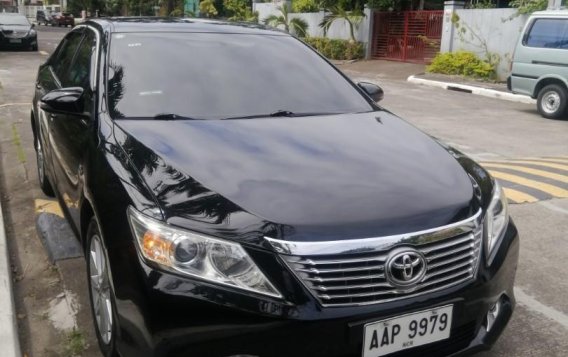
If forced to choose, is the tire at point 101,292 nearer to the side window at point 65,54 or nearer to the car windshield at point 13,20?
the side window at point 65,54

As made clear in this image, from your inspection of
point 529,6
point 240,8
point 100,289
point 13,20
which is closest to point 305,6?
point 240,8

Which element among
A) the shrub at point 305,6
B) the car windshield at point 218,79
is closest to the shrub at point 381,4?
the shrub at point 305,6

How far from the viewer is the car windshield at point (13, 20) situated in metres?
21.7

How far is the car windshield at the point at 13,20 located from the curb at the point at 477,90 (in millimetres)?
14222

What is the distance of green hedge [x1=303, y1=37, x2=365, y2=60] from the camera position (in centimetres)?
2303

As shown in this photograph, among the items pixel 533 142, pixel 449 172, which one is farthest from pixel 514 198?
pixel 533 142

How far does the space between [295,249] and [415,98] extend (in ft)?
40.3

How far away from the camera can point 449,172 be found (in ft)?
9.04

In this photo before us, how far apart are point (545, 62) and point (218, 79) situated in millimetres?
9568

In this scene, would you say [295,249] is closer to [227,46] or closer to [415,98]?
[227,46]

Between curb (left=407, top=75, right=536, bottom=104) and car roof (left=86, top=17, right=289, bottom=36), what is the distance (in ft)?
35.6

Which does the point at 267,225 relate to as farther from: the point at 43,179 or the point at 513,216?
the point at 43,179

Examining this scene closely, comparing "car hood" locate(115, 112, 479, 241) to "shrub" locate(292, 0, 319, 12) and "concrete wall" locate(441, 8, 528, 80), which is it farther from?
"shrub" locate(292, 0, 319, 12)

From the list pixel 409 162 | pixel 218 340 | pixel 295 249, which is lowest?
pixel 218 340
